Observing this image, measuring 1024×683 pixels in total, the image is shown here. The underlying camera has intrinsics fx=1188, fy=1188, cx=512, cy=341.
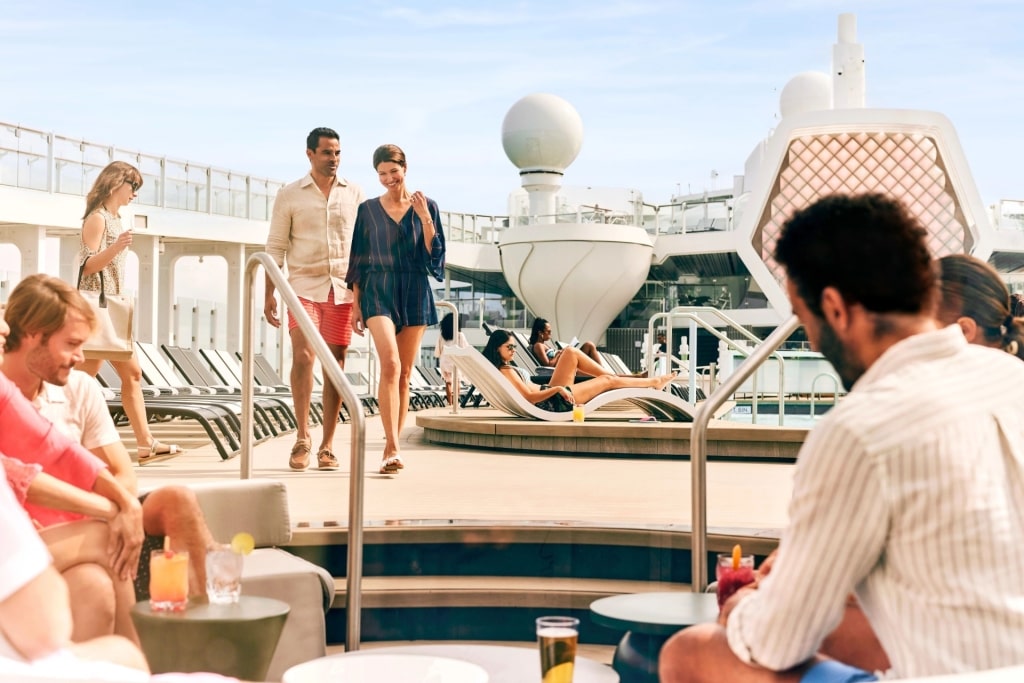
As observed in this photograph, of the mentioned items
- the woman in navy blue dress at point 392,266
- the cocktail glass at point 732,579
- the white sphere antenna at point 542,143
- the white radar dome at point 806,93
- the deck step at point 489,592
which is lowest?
the deck step at point 489,592

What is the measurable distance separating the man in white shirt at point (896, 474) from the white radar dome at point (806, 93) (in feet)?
100

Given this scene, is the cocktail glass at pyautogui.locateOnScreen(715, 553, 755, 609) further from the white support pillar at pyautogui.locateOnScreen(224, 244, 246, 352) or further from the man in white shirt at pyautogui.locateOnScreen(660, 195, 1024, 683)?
the white support pillar at pyautogui.locateOnScreen(224, 244, 246, 352)

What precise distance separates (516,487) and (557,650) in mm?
2530

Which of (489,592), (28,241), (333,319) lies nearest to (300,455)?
(333,319)

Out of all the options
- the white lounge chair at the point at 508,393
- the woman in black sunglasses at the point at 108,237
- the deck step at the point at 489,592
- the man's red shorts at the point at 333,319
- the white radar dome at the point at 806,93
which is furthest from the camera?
the white radar dome at the point at 806,93

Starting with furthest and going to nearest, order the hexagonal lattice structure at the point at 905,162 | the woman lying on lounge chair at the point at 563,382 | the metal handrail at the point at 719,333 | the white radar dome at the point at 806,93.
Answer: the white radar dome at the point at 806,93 < the hexagonal lattice structure at the point at 905,162 < the metal handrail at the point at 719,333 < the woman lying on lounge chair at the point at 563,382

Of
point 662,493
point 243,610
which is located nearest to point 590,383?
point 662,493

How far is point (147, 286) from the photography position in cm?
1700

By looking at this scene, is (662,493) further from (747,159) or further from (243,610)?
(747,159)

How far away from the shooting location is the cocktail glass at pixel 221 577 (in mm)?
1827

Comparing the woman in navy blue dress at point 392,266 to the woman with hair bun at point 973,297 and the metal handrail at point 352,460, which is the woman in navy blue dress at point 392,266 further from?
the woman with hair bun at point 973,297

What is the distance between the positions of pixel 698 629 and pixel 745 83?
189cm

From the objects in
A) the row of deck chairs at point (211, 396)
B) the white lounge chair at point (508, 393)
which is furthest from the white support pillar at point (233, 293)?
the white lounge chair at point (508, 393)

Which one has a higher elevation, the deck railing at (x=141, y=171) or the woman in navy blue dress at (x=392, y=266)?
the deck railing at (x=141, y=171)
